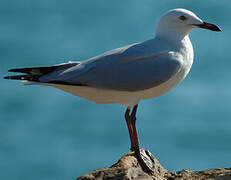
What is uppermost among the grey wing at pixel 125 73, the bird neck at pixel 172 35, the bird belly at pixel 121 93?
the bird neck at pixel 172 35

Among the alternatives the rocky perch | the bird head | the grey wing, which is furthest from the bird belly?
the rocky perch

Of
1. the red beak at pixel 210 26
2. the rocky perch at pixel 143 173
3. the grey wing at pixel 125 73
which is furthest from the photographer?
the red beak at pixel 210 26

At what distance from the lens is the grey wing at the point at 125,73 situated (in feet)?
30.0

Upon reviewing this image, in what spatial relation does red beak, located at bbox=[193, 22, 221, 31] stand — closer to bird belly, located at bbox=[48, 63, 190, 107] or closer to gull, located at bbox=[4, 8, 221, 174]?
gull, located at bbox=[4, 8, 221, 174]

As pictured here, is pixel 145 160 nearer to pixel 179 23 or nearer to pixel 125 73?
pixel 125 73

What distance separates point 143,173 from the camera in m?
8.03

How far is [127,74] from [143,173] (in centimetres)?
216

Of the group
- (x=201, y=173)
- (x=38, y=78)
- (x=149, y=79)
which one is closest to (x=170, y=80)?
(x=149, y=79)

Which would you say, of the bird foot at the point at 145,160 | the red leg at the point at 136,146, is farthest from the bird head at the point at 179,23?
the bird foot at the point at 145,160

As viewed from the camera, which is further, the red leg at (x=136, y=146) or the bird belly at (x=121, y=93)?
the bird belly at (x=121, y=93)

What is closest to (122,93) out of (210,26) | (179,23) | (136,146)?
(136,146)

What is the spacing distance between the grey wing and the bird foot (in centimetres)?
124

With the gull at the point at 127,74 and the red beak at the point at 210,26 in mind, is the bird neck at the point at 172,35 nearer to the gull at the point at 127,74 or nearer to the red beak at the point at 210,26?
the gull at the point at 127,74

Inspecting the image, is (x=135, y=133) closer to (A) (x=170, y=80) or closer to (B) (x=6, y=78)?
(A) (x=170, y=80)
